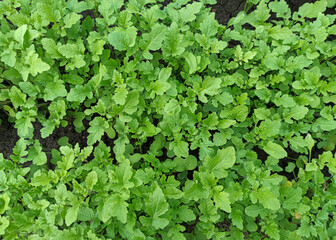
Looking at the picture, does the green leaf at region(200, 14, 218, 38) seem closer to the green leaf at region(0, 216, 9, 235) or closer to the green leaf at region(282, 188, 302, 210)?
the green leaf at region(282, 188, 302, 210)

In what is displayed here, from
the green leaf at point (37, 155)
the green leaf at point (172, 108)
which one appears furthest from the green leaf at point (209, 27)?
the green leaf at point (37, 155)

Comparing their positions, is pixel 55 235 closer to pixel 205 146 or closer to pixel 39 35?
pixel 205 146

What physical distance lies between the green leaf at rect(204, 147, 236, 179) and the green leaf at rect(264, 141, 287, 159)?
341mm

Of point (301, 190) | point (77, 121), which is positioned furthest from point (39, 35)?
point (301, 190)

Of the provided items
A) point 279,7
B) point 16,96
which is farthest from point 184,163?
point 279,7

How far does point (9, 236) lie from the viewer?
2084 mm

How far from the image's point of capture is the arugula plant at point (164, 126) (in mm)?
2150

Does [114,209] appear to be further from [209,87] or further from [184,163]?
[209,87]

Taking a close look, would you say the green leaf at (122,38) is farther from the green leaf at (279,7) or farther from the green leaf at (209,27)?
the green leaf at (279,7)

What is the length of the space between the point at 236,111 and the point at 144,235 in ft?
4.08

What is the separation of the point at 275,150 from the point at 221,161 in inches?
18.8

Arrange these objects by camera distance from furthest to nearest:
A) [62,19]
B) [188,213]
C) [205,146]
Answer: [62,19] → [205,146] → [188,213]

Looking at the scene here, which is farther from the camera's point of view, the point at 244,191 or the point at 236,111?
the point at 236,111

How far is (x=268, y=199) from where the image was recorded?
215cm
